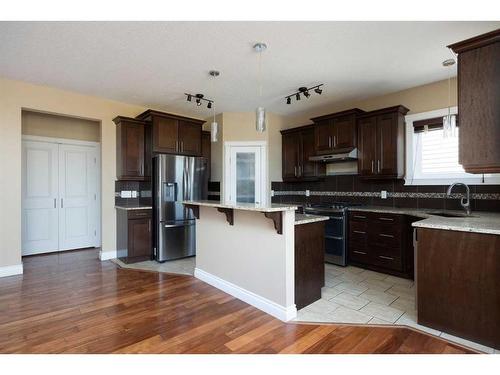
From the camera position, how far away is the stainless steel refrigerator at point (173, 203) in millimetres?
4152

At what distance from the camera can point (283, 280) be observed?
236 centimetres

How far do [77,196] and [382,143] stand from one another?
18.0 feet

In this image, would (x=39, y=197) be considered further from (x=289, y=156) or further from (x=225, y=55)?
(x=289, y=156)

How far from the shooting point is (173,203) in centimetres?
426

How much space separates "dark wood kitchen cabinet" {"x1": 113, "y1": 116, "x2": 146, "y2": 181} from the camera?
4.27 metres

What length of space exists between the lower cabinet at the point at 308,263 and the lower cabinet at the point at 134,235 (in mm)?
2755

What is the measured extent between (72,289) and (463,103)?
430 cm

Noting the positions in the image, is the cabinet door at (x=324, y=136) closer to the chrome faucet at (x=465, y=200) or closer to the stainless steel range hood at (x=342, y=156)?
the stainless steel range hood at (x=342, y=156)

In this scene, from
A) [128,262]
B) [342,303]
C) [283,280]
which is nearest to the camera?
[283,280]

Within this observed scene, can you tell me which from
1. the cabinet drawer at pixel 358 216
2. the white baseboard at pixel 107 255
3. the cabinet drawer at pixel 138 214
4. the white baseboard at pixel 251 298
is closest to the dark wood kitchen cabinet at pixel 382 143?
the cabinet drawer at pixel 358 216

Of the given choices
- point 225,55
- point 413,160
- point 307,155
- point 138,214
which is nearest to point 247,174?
point 307,155

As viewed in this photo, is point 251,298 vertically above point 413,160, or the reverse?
point 413,160

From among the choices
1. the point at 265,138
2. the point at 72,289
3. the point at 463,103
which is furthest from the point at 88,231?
the point at 463,103

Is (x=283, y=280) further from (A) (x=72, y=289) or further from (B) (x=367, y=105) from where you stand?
(B) (x=367, y=105)
